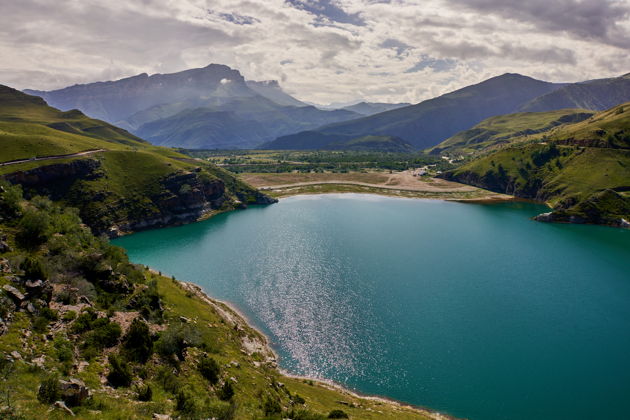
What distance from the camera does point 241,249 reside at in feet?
445

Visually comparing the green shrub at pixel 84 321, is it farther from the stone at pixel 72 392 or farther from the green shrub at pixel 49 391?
the green shrub at pixel 49 391

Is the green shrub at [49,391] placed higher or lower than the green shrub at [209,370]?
higher

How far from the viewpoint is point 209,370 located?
139 feet

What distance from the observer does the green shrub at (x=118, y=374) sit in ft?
111

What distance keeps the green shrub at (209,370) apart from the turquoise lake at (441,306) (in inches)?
1066

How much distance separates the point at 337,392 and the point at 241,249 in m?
86.0

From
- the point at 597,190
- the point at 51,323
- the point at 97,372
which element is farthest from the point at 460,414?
the point at 597,190

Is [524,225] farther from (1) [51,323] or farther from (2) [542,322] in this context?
(1) [51,323]

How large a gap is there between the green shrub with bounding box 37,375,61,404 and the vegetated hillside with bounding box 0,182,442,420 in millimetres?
73

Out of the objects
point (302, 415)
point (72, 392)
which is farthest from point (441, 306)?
point (72, 392)

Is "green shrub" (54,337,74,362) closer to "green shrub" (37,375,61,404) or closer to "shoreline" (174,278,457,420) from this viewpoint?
"green shrub" (37,375,61,404)

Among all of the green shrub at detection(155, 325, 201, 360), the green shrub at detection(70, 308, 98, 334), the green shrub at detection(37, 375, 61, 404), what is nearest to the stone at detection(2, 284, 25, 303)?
the green shrub at detection(70, 308, 98, 334)

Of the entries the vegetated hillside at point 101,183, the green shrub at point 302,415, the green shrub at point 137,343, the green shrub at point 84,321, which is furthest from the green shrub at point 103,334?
the vegetated hillside at point 101,183

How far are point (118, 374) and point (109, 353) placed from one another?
4857 millimetres
